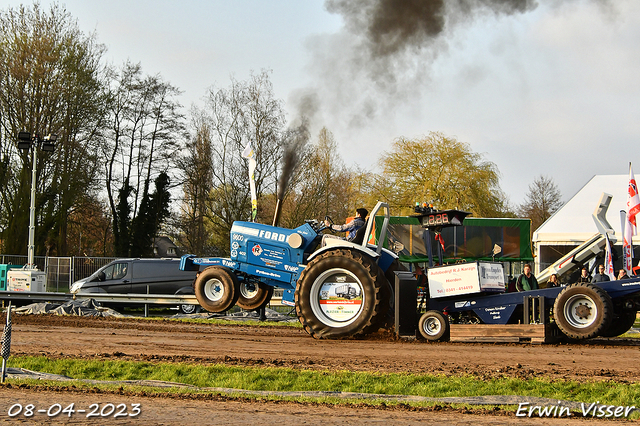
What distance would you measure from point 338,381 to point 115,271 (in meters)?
15.3

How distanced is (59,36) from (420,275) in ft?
90.5

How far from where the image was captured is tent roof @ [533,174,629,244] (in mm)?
25500

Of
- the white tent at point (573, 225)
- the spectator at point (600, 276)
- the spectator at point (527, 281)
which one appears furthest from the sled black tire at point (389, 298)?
the white tent at point (573, 225)

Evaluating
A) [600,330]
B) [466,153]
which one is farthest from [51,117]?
[600,330]

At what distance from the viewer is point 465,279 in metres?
10.9

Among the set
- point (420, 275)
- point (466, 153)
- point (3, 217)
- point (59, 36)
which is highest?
point (59, 36)

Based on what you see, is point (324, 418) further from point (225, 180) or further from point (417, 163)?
point (417, 163)

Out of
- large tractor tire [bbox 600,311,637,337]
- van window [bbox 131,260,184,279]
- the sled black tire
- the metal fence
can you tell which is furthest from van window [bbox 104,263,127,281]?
large tractor tire [bbox 600,311,637,337]

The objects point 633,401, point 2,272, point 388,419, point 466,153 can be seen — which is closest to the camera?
point 388,419

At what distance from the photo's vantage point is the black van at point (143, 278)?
20.4 metres

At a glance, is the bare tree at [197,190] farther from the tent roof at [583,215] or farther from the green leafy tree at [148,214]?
the tent roof at [583,215]

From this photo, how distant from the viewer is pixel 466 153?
3925 cm

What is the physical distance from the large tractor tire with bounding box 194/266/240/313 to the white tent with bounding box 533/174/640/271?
17240 millimetres

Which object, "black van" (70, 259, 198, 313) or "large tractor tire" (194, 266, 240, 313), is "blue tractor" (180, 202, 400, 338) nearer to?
"large tractor tire" (194, 266, 240, 313)
